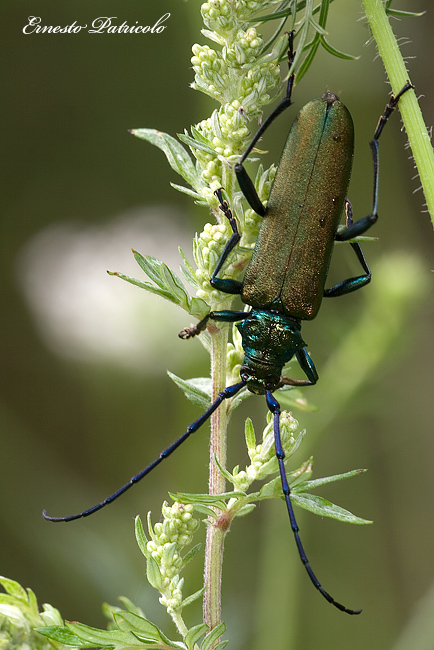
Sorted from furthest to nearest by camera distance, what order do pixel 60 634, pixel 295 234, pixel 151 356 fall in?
pixel 151 356
pixel 295 234
pixel 60 634

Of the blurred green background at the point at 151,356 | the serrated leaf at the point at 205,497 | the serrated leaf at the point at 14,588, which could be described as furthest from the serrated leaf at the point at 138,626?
the blurred green background at the point at 151,356

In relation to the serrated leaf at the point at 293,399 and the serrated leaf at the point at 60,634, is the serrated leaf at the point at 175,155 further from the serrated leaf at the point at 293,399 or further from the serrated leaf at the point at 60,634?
the serrated leaf at the point at 60,634

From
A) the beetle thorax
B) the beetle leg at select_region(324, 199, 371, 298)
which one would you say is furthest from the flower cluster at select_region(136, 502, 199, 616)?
the beetle leg at select_region(324, 199, 371, 298)

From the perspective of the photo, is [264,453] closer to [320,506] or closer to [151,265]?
[320,506]

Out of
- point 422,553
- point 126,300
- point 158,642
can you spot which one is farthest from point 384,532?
point 158,642

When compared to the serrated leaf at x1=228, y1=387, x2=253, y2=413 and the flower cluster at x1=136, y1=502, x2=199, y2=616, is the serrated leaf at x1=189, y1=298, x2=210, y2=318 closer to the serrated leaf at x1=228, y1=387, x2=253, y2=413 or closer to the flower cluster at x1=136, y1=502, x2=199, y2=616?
the serrated leaf at x1=228, y1=387, x2=253, y2=413

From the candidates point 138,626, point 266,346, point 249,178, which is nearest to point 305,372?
point 266,346

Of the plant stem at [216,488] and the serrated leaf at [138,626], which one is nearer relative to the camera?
the serrated leaf at [138,626]
